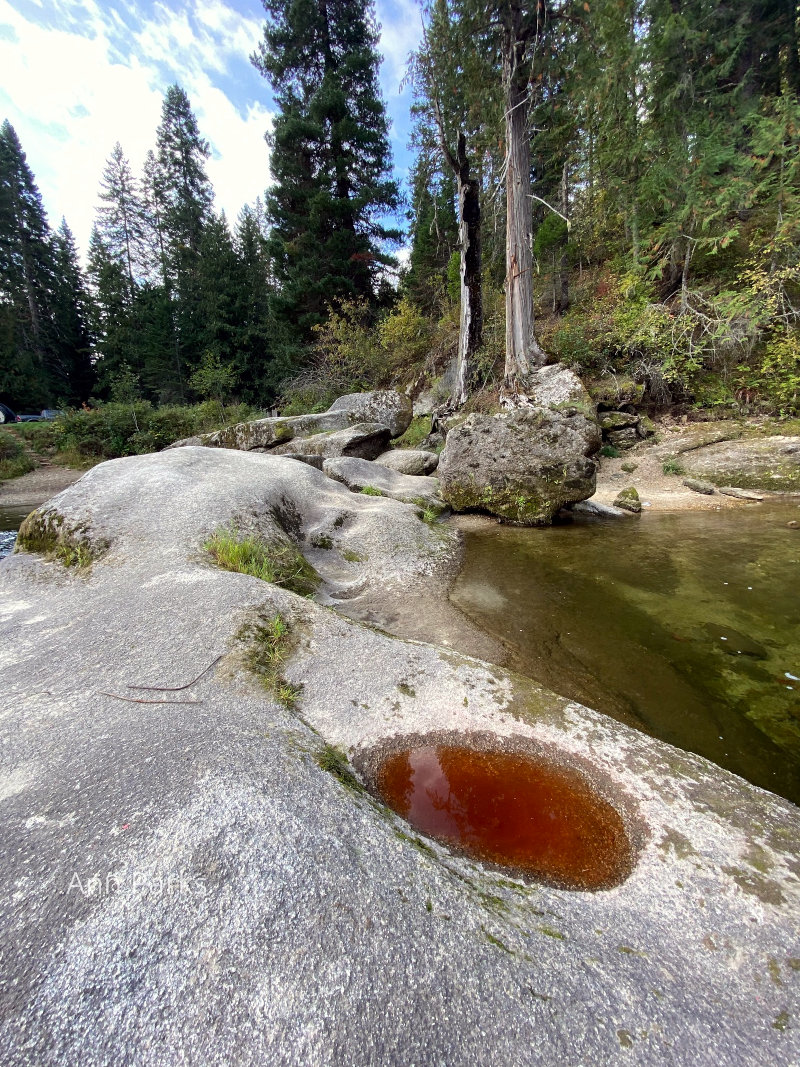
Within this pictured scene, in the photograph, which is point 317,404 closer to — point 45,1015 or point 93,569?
point 93,569

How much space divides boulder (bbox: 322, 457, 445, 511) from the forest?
98.2 inches

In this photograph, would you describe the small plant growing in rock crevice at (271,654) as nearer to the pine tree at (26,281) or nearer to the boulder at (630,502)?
the boulder at (630,502)

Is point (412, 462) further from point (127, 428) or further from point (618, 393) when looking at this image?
point (127, 428)

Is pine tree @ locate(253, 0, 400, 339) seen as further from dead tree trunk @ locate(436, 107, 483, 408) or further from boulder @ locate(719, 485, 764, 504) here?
boulder @ locate(719, 485, 764, 504)

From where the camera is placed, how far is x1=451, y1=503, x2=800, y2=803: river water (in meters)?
2.81

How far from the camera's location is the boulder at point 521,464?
23.8 ft

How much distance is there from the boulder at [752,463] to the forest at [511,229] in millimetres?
1639

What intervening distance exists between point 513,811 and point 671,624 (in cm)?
267

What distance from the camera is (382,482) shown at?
8859 millimetres

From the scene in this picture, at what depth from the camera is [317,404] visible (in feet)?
60.3

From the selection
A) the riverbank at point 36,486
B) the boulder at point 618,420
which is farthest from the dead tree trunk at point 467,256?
the riverbank at point 36,486

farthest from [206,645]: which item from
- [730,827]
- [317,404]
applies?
[317,404]

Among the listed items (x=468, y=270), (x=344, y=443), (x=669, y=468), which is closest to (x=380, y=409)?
(x=344, y=443)

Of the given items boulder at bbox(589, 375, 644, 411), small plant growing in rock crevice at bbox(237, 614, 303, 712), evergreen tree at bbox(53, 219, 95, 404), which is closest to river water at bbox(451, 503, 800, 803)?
small plant growing in rock crevice at bbox(237, 614, 303, 712)
